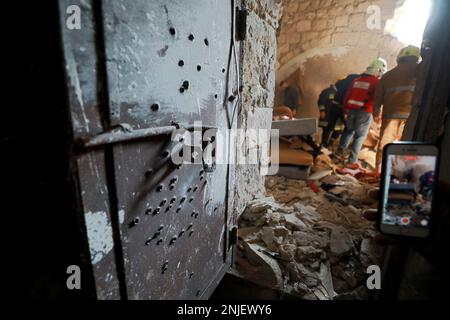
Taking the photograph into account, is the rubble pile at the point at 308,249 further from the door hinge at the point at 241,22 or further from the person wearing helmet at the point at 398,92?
the person wearing helmet at the point at 398,92

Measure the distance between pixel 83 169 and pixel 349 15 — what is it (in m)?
6.51

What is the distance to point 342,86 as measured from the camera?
14.9ft

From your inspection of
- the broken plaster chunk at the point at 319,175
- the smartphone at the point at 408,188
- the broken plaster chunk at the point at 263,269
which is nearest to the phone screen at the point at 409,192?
the smartphone at the point at 408,188

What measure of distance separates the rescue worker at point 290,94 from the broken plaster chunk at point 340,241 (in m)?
4.64

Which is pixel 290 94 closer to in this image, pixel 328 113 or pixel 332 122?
pixel 328 113

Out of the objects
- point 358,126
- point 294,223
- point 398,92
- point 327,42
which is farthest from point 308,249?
point 327,42

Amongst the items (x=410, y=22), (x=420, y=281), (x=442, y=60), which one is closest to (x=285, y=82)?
(x=410, y=22)

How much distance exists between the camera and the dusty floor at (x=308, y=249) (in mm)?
1514

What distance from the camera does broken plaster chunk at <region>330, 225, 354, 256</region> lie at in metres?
1.73

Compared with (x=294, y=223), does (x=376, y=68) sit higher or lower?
higher

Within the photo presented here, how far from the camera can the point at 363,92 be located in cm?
401

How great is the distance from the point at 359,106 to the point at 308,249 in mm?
3374

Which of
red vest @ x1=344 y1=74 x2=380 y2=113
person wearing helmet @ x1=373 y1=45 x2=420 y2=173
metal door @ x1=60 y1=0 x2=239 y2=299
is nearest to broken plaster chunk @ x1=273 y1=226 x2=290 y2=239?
metal door @ x1=60 y1=0 x2=239 y2=299

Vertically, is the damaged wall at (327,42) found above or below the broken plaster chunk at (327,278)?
above
